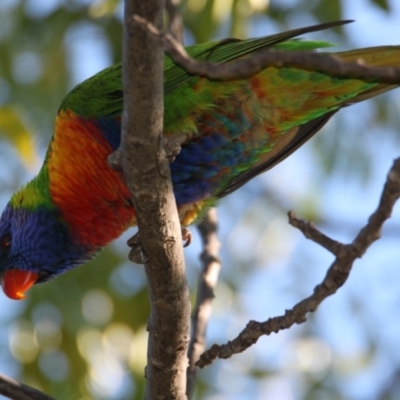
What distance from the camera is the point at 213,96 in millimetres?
2453

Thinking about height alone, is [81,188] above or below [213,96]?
below

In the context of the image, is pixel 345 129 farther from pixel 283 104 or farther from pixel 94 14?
pixel 283 104

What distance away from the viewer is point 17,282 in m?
2.78

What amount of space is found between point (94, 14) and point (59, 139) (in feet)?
5.72

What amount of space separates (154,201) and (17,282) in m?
1.23

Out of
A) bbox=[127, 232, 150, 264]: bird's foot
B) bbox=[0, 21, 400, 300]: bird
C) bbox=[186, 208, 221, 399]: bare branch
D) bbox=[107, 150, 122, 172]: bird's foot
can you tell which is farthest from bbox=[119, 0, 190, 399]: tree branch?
bbox=[0, 21, 400, 300]: bird

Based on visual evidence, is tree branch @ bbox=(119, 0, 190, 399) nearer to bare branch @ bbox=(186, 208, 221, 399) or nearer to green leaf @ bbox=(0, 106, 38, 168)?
bare branch @ bbox=(186, 208, 221, 399)

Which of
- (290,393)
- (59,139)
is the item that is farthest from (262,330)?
(290,393)

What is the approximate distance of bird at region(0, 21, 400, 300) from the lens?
243cm

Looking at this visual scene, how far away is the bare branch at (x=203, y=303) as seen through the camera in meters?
2.28

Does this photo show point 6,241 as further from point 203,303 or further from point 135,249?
point 203,303

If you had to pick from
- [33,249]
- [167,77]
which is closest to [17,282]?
[33,249]

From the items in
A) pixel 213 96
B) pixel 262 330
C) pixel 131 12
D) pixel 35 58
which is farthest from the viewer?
pixel 35 58

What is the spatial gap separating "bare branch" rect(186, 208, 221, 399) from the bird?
0.20m
